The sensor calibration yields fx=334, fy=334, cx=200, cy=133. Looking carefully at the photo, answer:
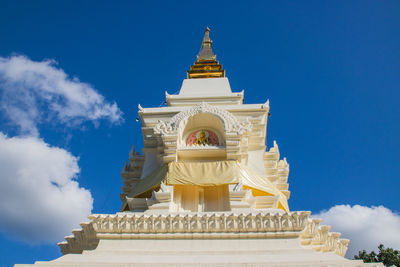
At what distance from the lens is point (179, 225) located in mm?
9875

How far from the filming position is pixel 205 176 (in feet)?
40.8

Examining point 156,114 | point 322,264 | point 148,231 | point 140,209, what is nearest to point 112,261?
point 148,231

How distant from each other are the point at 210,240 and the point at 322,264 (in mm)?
3080

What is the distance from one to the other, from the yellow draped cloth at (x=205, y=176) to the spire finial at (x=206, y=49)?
1187 centimetres

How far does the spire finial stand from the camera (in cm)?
2320

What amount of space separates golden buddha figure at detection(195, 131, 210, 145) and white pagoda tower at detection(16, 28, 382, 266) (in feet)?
0.14

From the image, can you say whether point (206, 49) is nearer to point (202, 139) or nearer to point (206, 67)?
point (206, 67)

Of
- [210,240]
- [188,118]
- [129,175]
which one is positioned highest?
[188,118]

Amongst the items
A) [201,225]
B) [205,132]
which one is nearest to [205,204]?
[201,225]

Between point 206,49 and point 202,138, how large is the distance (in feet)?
38.8

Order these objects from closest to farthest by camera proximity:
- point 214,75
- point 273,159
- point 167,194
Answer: point 167,194 < point 273,159 < point 214,75

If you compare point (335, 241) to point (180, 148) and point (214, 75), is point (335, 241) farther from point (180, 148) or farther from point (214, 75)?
point (214, 75)

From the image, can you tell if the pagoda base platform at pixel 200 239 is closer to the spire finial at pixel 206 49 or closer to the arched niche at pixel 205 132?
the arched niche at pixel 205 132

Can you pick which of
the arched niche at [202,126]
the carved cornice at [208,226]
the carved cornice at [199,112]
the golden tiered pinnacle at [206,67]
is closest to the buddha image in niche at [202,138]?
the arched niche at [202,126]
